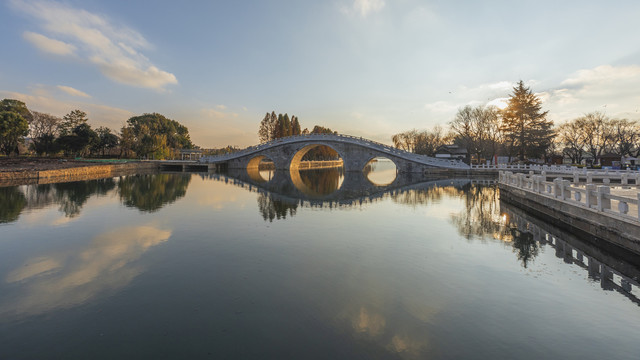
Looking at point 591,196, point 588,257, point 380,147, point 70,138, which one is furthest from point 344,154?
point 70,138

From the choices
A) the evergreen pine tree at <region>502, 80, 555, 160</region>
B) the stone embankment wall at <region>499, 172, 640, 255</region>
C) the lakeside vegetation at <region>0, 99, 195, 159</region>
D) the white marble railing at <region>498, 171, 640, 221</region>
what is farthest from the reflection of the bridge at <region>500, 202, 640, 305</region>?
the lakeside vegetation at <region>0, 99, 195, 159</region>

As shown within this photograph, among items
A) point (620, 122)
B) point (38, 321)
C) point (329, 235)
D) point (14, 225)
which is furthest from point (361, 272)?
point (620, 122)

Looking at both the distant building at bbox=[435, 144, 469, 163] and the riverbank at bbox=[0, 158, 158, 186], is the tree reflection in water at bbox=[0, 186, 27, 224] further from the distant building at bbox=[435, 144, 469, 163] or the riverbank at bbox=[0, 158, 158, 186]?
the distant building at bbox=[435, 144, 469, 163]

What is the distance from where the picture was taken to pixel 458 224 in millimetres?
11367

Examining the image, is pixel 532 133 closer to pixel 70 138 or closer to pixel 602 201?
pixel 602 201

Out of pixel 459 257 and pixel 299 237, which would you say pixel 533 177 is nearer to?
pixel 459 257

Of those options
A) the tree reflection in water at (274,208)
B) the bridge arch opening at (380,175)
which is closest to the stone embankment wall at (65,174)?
the tree reflection in water at (274,208)

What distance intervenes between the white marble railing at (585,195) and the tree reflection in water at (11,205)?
19.2 meters

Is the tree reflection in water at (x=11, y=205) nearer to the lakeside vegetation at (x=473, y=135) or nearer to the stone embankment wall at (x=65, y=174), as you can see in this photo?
the stone embankment wall at (x=65, y=174)

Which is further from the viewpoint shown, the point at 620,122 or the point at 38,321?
the point at 620,122

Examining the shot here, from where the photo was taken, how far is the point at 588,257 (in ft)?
25.4

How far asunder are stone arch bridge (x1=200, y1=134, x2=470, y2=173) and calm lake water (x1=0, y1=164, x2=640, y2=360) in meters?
28.5

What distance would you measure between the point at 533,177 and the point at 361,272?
1209 centimetres

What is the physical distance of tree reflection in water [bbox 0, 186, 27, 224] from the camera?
11.7 m
